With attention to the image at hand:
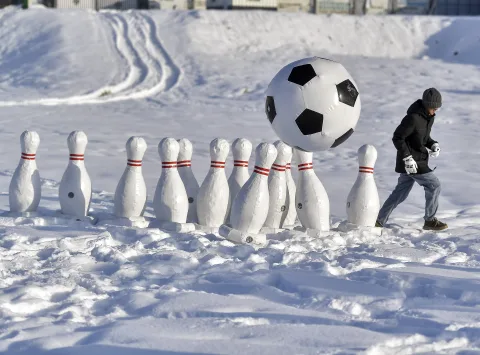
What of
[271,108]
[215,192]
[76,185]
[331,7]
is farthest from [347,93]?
[331,7]

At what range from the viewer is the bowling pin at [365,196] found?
6.92 meters

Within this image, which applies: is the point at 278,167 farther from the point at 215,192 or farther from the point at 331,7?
the point at 331,7

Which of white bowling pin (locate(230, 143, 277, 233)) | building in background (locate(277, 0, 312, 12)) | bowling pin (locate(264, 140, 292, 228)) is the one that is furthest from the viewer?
building in background (locate(277, 0, 312, 12))

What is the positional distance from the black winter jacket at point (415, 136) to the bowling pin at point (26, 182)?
3.09 m

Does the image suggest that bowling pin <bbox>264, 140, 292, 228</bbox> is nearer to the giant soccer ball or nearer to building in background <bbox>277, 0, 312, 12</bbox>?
the giant soccer ball

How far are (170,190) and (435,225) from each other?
7.67 ft

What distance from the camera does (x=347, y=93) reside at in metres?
6.46

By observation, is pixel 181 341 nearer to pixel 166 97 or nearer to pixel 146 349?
pixel 146 349

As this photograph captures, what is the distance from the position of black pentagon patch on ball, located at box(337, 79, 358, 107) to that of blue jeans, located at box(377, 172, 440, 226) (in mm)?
1087

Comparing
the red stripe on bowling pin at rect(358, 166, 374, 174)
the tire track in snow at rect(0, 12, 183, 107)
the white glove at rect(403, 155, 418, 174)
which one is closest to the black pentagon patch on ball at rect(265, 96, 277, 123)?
the red stripe on bowling pin at rect(358, 166, 374, 174)

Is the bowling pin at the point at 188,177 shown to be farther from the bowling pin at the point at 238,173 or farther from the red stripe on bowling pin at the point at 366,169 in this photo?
the red stripe on bowling pin at the point at 366,169

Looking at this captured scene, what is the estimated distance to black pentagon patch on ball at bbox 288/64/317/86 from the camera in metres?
6.43

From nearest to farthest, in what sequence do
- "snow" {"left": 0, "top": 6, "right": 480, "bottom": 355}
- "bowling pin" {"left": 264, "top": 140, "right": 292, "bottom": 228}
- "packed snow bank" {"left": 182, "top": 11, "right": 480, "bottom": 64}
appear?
1. "snow" {"left": 0, "top": 6, "right": 480, "bottom": 355}
2. "bowling pin" {"left": 264, "top": 140, "right": 292, "bottom": 228}
3. "packed snow bank" {"left": 182, "top": 11, "right": 480, "bottom": 64}

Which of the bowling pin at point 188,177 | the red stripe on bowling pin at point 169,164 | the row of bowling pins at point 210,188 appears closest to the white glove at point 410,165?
the row of bowling pins at point 210,188
